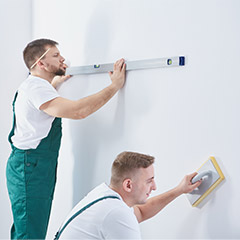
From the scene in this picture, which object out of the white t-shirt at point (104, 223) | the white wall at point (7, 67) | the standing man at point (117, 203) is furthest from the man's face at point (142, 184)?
the white wall at point (7, 67)

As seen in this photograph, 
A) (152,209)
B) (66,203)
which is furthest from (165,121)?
(66,203)

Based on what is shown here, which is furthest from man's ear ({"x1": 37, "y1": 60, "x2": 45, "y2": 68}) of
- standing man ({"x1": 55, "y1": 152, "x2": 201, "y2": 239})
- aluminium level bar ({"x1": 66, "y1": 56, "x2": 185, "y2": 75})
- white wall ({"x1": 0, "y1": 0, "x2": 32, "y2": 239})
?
standing man ({"x1": 55, "y1": 152, "x2": 201, "y2": 239})

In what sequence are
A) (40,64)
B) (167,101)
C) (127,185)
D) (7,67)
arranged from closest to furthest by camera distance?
(127,185)
(167,101)
(40,64)
(7,67)

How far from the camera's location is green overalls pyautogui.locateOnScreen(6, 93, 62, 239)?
6.54 ft

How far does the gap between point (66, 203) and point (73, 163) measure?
238 millimetres

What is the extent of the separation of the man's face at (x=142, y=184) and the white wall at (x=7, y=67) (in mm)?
1290

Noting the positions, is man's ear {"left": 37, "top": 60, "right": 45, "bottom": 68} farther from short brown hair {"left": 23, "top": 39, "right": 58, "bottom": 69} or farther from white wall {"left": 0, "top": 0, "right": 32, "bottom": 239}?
white wall {"left": 0, "top": 0, "right": 32, "bottom": 239}

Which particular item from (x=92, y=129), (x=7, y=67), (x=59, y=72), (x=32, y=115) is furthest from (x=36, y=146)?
(x=7, y=67)

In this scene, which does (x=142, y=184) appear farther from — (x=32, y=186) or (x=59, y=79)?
(x=59, y=79)

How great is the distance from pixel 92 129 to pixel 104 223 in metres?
0.82

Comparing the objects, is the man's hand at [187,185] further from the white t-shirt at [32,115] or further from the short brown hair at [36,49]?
the short brown hair at [36,49]

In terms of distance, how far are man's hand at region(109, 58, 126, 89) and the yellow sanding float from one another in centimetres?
55

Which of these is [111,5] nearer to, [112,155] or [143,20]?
[143,20]

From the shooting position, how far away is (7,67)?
2.57 metres
